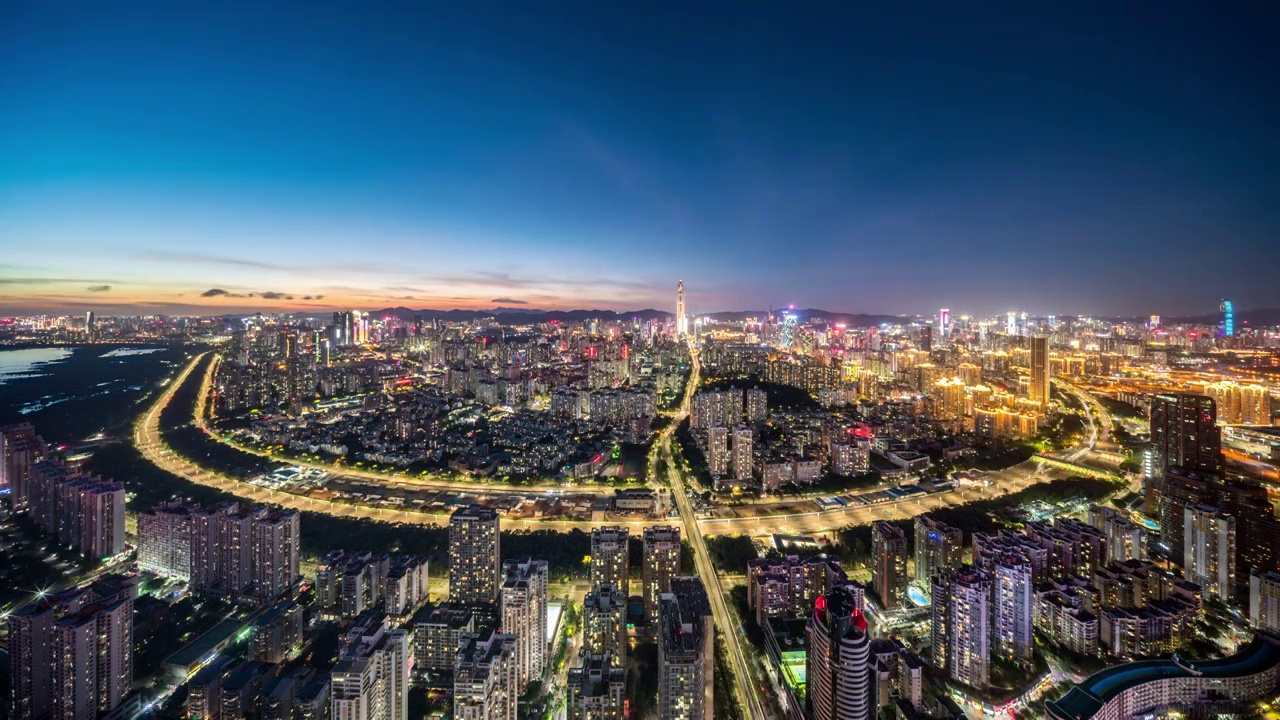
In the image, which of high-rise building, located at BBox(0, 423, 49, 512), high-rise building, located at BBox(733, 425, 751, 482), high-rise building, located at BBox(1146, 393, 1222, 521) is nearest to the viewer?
high-rise building, located at BBox(1146, 393, 1222, 521)

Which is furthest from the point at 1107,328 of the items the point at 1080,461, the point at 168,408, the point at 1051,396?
the point at 168,408

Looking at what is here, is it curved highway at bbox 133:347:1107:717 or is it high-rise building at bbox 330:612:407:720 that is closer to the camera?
high-rise building at bbox 330:612:407:720

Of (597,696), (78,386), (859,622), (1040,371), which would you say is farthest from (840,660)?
(78,386)

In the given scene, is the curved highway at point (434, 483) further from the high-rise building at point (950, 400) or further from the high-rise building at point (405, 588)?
the high-rise building at point (950, 400)

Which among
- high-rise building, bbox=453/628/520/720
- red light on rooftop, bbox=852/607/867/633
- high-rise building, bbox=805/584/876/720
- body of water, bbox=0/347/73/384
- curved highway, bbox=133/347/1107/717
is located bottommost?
curved highway, bbox=133/347/1107/717

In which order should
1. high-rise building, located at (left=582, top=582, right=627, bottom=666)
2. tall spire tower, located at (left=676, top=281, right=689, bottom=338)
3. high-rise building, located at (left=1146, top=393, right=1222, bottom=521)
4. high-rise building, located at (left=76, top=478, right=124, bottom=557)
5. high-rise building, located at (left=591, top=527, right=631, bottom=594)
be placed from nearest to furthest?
high-rise building, located at (left=582, top=582, right=627, bottom=666), high-rise building, located at (left=591, top=527, right=631, bottom=594), high-rise building, located at (left=76, top=478, right=124, bottom=557), high-rise building, located at (left=1146, top=393, right=1222, bottom=521), tall spire tower, located at (left=676, top=281, right=689, bottom=338)

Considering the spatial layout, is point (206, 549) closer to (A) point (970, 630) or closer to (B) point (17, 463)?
(B) point (17, 463)

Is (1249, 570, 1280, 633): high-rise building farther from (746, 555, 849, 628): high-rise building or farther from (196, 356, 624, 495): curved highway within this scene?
(196, 356, 624, 495): curved highway

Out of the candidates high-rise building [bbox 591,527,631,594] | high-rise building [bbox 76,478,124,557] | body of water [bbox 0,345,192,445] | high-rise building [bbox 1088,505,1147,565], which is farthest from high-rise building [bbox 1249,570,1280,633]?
body of water [bbox 0,345,192,445]
